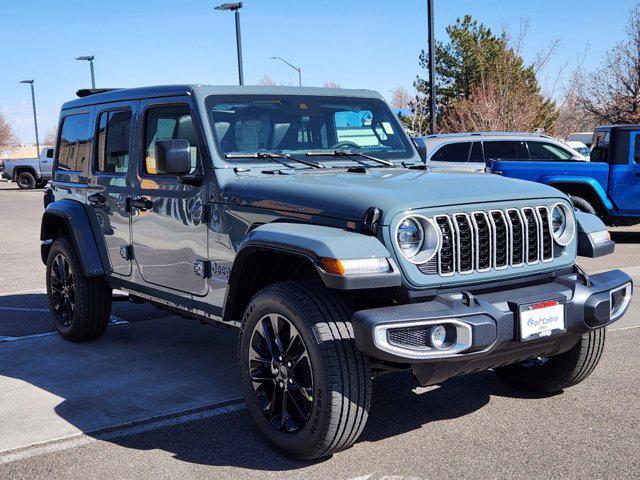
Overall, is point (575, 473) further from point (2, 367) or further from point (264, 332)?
point (2, 367)

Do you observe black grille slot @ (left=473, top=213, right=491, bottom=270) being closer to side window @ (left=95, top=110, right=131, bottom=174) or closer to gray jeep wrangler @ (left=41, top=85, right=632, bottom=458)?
gray jeep wrangler @ (left=41, top=85, right=632, bottom=458)

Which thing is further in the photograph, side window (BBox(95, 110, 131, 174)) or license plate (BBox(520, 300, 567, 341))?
side window (BBox(95, 110, 131, 174))

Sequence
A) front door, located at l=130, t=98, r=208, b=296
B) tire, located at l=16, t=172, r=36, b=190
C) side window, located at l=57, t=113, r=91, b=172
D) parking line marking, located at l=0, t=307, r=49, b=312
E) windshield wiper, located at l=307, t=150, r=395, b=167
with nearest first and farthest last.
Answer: front door, located at l=130, t=98, r=208, b=296 → windshield wiper, located at l=307, t=150, r=395, b=167 → side window, located at l=57, t=113, r=91, b=172 → parking line marking, located at l=0, t=307, r=49, b=312 → tire, located at l=16, t=172, r=36, b=190

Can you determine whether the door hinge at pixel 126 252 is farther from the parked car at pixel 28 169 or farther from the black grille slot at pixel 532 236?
the parked car at pixel 28 169

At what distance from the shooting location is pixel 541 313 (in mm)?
3926

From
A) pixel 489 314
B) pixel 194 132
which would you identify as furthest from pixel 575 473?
pixel 194 132

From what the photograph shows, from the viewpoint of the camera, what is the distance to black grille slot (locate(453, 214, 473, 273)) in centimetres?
399

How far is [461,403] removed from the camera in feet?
16.1

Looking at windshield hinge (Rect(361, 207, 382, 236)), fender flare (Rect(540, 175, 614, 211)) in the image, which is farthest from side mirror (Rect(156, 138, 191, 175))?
fender flare (Rect(540, 175, 614, 211))

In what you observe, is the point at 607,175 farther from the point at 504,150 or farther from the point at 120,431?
the point at 120,431

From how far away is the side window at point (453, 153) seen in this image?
1460 cm

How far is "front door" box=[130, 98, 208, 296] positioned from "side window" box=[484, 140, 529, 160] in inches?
388

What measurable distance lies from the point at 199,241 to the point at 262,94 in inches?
43.5

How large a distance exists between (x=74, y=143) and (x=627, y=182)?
29.0 ft
